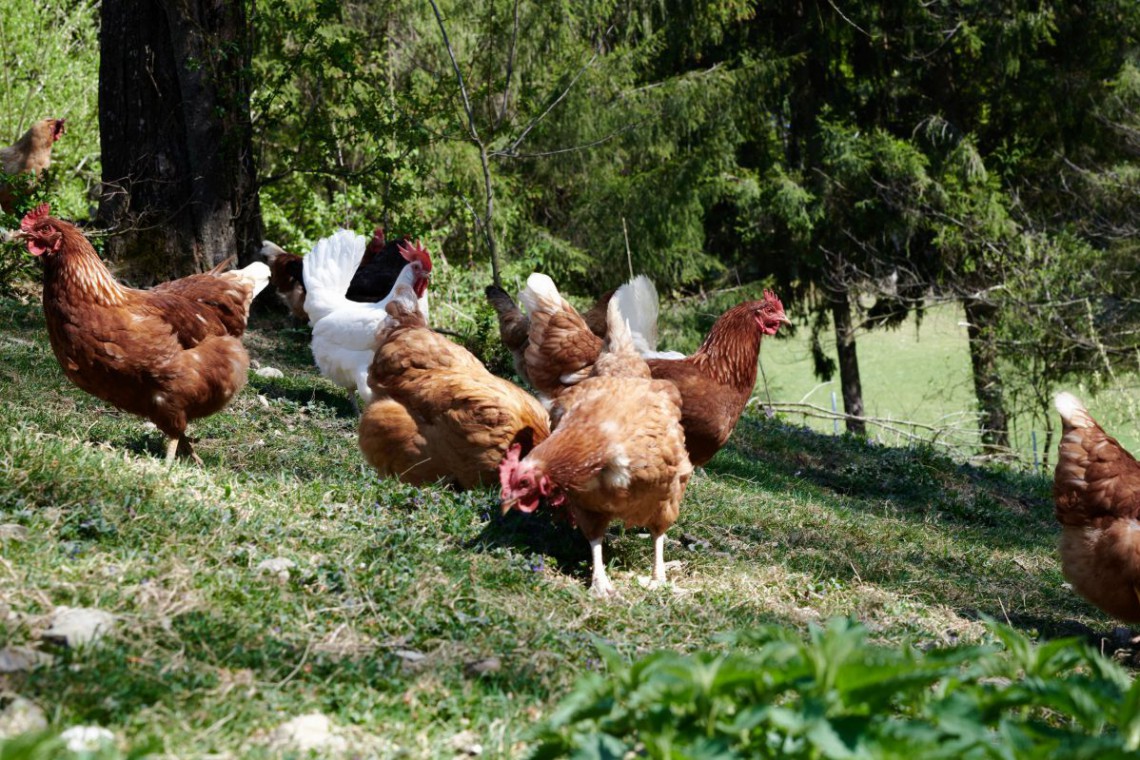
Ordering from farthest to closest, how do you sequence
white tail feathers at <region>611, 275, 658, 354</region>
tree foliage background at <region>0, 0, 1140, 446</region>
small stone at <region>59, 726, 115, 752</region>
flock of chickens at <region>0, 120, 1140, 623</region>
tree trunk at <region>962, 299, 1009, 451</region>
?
tree trunk at <region>962, 299, 1009, 451</region>, tree foliage background at <region>0, 0, 1140, 446</region>, white tail feathers at <region>611, 275, 658, 354</region>, flock of chickens at <region>0, 120, 1140, 623</region>, small stone at <region>59, 726, 115, 752</region>

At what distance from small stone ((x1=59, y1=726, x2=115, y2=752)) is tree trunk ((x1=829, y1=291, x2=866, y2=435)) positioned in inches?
655

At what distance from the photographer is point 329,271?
9.39 m

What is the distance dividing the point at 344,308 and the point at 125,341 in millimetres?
3044

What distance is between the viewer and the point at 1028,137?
19.1 metres

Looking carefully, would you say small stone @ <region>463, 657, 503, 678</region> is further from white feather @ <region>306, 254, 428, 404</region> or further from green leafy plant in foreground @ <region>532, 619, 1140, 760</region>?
white feather @ <region>306, 254, 428, 404</region>

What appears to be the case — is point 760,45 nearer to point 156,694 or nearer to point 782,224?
A: point 782,224

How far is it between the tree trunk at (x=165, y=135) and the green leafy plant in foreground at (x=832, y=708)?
862 cm

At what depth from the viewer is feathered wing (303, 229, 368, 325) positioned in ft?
30.2

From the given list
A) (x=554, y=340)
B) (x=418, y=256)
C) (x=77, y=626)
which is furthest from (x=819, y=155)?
(x=77, y=626)

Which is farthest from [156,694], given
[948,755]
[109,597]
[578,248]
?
[578,248]

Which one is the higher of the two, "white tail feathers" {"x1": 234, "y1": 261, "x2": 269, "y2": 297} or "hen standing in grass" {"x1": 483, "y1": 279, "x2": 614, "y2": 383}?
"white tail feathers" {"x1": 234, "y1": 261, "x2": 269, "y2": 297}

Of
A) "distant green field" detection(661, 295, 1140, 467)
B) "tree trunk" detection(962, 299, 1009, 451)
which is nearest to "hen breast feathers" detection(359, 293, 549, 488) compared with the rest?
"distant green field" detection(661, 295, 1140, 467)

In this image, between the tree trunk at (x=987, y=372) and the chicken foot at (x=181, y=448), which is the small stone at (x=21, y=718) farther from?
the tree trunk at (x=987, y=372)

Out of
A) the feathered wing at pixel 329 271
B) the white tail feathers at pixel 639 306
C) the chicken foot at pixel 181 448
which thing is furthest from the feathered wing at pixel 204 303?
the white tail feathers at pixel 639 306
